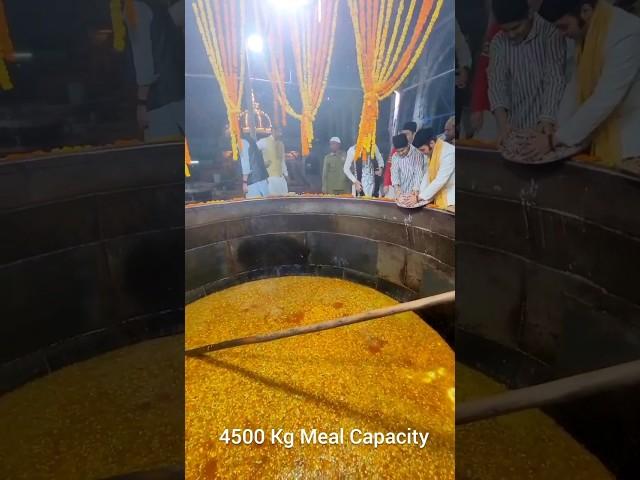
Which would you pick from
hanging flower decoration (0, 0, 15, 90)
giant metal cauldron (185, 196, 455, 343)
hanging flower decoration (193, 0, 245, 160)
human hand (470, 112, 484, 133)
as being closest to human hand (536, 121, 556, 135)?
human hand (470, 112, 484, 133)

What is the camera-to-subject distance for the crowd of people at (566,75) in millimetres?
566

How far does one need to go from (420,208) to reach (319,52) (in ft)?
4.66

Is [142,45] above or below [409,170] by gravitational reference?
above

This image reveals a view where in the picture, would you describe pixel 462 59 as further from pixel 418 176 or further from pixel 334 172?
pixel 334 172

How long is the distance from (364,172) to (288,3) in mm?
1424

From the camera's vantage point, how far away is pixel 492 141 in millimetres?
680

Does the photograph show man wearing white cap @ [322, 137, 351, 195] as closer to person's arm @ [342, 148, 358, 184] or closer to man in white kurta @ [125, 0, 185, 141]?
person's arm @ [342, 148, 358, 184]

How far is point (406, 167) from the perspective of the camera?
2.27 meters

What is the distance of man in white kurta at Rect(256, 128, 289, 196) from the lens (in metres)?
2.63

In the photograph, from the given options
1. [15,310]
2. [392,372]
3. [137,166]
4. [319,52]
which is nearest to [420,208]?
[392,372]

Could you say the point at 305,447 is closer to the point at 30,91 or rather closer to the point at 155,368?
the point at 155,368

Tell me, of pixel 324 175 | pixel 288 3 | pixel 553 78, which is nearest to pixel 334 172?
pixel 324 175

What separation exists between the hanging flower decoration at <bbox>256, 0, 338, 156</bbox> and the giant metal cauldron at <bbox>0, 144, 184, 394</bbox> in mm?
2172

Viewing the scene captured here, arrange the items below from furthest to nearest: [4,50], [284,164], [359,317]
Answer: [284,164], [359,317], [4,50]
